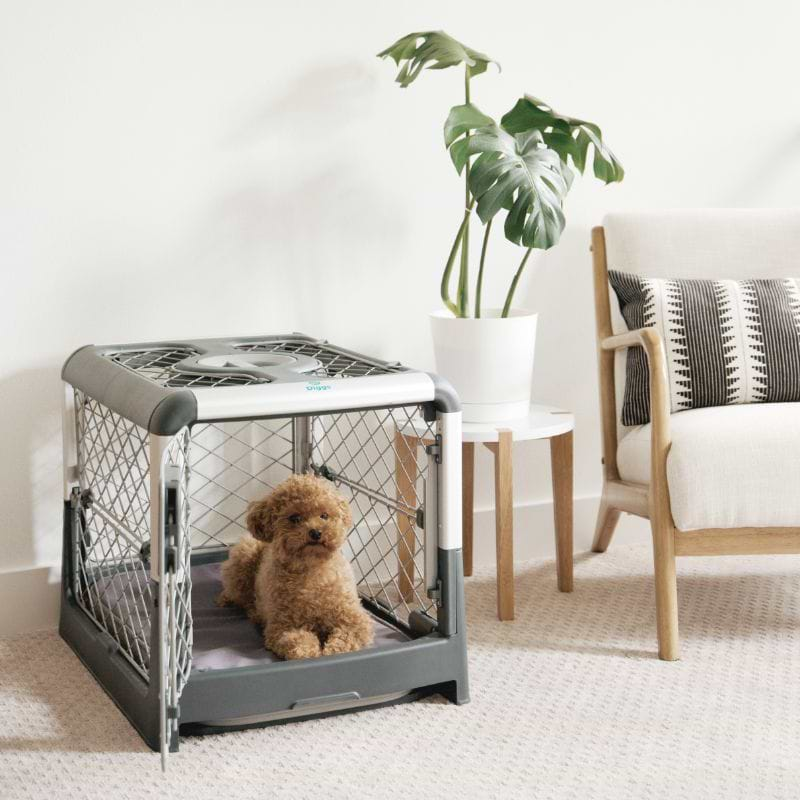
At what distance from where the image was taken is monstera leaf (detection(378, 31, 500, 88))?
220 cm

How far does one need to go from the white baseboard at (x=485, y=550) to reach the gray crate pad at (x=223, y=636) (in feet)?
1.00

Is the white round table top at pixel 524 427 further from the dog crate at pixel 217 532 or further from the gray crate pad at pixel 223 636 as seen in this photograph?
the gray crate pad at pixel 223 636

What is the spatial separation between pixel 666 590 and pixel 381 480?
721 mm

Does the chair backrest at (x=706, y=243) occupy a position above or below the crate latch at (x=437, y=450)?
above

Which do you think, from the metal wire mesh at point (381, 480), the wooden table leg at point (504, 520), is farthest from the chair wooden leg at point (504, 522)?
the metal wire mesh at point (381, 480)

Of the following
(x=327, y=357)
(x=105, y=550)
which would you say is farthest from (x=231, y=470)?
(x=327, y=357)

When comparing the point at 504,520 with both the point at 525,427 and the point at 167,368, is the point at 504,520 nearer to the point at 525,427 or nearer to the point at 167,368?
the point at 525,427

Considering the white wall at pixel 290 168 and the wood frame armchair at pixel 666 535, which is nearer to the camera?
the wood frame armchair at pixel 666 535

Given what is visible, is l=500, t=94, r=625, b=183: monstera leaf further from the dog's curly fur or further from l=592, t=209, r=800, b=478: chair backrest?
the dog's curly fur

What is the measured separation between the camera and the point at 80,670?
2.04m

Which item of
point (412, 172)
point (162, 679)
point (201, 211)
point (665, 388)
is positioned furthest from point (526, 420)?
point (162, 679)

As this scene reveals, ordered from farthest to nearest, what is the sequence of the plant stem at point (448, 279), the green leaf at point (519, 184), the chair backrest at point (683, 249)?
the chair backrest at point (683, 249), the plant stem at point (448, 279), the green leaf at point (519, 184)

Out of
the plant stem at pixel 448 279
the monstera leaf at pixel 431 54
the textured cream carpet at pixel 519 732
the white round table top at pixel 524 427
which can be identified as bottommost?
the textured cream carpet at pixel 519 732

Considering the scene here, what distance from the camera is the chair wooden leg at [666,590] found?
6.68 ft
